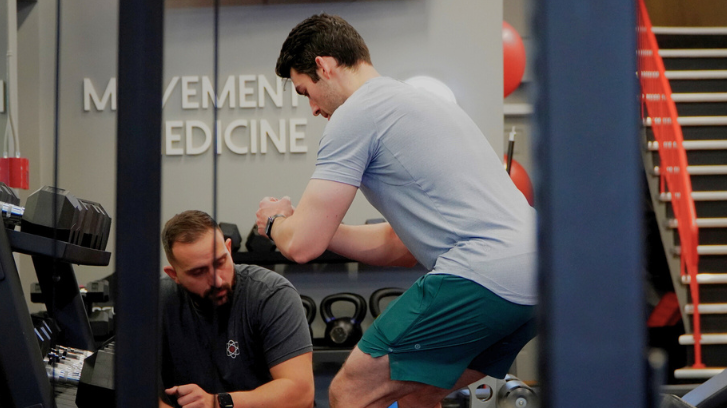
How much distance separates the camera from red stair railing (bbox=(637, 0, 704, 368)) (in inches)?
165

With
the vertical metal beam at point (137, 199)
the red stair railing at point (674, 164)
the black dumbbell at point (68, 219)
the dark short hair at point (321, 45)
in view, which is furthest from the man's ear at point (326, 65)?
the red stair railing at point (674, 164)

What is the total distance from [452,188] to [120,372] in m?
1.02

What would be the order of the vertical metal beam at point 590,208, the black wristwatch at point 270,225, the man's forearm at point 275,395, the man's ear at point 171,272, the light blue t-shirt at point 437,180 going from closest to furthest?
the vertical metal beam at point 590,208 → the light blue t-shirt at point 437,180 → the black wristwatch at point 270,225 → the man's forearm at point 275,395 → the man's ear at point 171,272

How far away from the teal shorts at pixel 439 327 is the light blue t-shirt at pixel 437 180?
0.10ft

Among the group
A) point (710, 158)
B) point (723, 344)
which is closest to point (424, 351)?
point (723, 344)

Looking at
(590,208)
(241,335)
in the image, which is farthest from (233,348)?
(590,208)

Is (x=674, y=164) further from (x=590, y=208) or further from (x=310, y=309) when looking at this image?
(x=590, y=208)

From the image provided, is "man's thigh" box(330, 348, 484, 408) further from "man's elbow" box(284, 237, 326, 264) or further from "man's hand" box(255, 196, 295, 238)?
"man's hand" box(255, 196, 295, 238)

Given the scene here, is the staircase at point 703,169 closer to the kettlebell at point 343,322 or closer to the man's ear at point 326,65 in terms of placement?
the kettlebell at point 343,322

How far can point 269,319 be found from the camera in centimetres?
197

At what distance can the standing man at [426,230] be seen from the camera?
4.70ft

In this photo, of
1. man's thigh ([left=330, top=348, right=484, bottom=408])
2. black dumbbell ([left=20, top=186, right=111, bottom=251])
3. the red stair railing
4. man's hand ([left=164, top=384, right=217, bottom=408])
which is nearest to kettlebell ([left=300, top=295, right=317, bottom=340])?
black dumbbell ([left=20, top=186, right=111, bottom=251])

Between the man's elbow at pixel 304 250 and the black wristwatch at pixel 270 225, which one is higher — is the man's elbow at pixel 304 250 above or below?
below

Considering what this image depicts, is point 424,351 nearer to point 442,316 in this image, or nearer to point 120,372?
point 442,316
